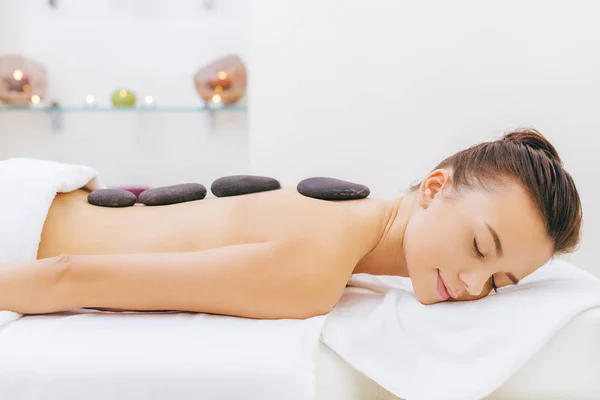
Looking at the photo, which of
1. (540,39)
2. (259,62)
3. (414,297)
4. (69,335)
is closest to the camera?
(69,335)

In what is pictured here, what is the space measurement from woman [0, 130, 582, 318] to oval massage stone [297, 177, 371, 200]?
63 millimetres

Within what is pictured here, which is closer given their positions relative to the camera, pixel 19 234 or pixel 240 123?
pixel 19 234

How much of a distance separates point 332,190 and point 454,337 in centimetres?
42

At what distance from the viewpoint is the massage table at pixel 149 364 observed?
955 mm

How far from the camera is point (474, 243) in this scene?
118cm

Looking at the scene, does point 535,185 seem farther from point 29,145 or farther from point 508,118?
point 29,145

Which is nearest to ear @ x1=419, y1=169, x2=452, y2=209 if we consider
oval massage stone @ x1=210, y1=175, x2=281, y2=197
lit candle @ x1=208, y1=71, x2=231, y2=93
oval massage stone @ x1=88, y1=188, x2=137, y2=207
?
oval massage stone @ x1=210, y1=175, x2=281, y2=197

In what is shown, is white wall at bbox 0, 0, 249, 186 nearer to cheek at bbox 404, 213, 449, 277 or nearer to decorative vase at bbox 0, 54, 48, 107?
decorative vase at bbox 0, 54, 48, 107

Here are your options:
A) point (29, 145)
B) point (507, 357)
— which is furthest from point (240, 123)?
point (507, 357)

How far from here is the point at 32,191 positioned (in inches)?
54.0

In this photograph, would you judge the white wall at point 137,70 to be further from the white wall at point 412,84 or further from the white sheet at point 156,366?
the white sheet at point 156,366

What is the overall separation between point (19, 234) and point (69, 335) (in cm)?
35

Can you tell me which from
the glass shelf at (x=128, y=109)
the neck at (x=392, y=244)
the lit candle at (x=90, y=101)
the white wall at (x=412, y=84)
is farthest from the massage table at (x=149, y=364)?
the lit candle at (x=90, y=101)

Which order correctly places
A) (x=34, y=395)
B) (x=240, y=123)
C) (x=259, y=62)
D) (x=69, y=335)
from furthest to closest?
1. (x=240, y=123)
2. (x=259, y=62)
3. (x=69, y=335)
4. (x=34, y=395)
